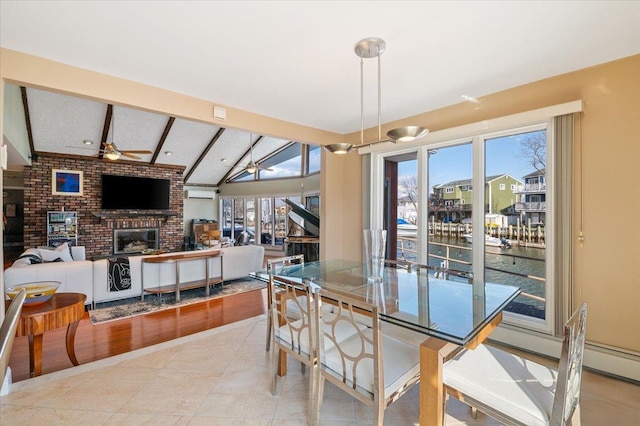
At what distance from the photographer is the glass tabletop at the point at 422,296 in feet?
5.18

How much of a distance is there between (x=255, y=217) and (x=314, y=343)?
935cm

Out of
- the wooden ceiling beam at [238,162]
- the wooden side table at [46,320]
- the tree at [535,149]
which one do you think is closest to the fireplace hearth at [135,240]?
the wooden ceiling beam at [238,162]

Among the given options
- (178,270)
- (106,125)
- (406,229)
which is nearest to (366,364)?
(406,229)

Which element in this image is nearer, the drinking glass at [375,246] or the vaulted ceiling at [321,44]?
the vaulted ceiling at [321,44]

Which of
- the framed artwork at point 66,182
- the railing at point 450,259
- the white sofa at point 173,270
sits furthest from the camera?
the framed artwork at point 66,182

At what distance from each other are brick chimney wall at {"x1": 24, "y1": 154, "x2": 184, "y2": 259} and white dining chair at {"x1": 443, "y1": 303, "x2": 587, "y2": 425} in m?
9.07

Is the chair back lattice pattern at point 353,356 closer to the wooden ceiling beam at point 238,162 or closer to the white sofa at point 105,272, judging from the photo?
the white sofa at point 105,272

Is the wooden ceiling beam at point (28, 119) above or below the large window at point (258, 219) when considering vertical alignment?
above

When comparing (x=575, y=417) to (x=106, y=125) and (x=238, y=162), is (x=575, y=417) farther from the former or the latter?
(x=238, y=162)

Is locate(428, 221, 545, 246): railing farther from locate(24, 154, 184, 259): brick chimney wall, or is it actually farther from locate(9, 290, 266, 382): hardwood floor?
locate(24, 154, 184, 259): brick chimney wall

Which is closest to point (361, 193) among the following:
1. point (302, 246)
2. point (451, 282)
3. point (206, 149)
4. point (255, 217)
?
point (302, 246)

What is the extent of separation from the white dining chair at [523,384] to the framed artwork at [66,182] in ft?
30.3

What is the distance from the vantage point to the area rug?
12.8 ft

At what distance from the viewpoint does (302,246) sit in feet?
18.1
